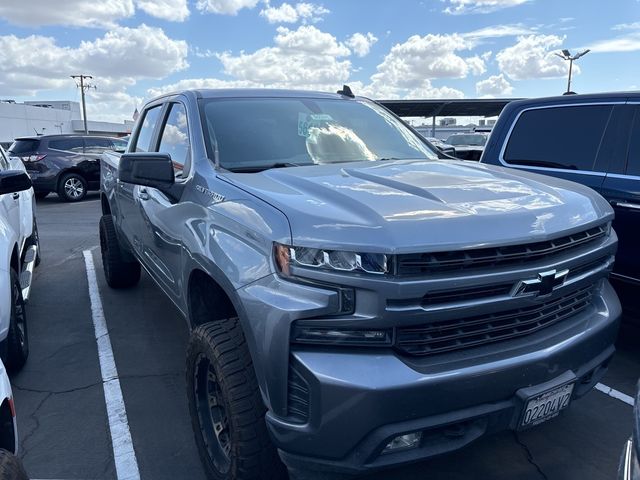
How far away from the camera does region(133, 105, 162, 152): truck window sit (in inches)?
171

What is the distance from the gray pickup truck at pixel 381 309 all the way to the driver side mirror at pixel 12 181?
102 cm

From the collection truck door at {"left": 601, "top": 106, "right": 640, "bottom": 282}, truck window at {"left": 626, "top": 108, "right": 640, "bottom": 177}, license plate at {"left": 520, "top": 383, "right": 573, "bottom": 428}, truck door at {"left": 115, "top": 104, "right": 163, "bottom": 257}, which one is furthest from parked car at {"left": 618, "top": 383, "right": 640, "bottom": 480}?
truck door at {"left": 115, "top": 104, "right": 163, "bottom": 257}

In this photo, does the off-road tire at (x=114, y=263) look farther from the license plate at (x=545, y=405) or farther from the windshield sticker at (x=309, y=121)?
the license plate at (x=545, y=405)

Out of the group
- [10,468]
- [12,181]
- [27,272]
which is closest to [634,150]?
[10,468]

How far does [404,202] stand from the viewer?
2.24 m

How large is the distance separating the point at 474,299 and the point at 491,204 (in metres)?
0.45

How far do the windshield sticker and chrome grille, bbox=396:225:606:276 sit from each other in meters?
1.67

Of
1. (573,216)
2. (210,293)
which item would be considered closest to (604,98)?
(573,216)

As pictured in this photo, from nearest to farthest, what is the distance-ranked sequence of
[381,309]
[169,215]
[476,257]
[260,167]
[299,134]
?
[381,309] → [476,257] → [260,167] → [169,215] → [299,134]

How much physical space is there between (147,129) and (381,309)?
135 inches

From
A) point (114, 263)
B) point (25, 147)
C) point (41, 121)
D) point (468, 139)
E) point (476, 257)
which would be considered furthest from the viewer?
point (41, 121)

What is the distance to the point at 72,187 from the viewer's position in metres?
14.4

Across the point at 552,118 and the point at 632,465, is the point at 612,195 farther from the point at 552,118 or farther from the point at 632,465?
the point at 632,465

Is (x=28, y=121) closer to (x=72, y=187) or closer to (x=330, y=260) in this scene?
(x=72, y=187)
